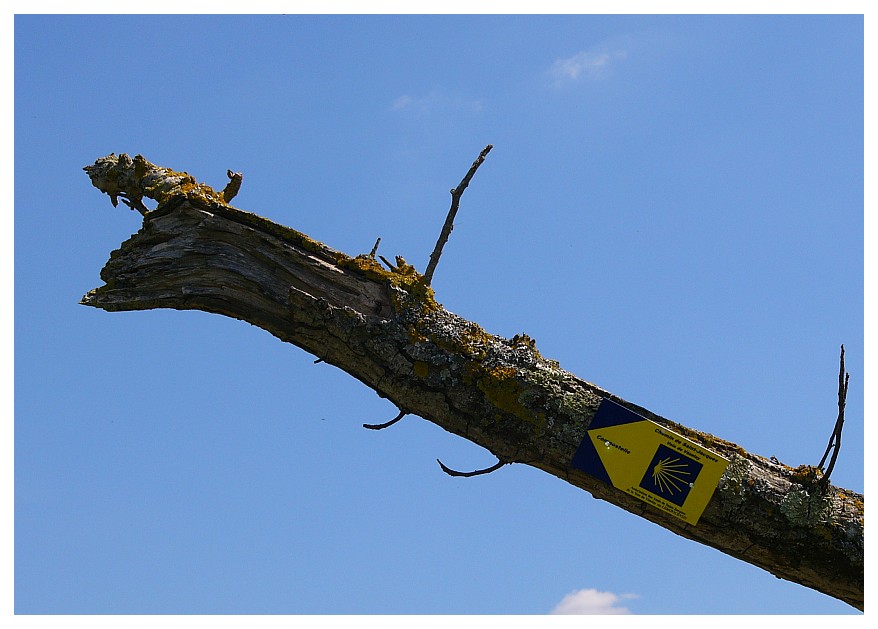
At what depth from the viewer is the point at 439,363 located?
4.15m

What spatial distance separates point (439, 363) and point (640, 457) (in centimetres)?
124

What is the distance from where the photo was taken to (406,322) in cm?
422

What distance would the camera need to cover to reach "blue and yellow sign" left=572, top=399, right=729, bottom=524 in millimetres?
4105

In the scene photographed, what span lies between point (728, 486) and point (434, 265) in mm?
2055

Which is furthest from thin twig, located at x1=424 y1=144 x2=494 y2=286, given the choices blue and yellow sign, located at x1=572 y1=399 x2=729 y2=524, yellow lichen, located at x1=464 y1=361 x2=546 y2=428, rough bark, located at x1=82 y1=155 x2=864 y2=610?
blue and yellow sign, located at x1=572 y1=399 x2=729 y2=524

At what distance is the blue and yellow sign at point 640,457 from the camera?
13.5ft

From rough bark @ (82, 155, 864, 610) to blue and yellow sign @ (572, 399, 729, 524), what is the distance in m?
0.06

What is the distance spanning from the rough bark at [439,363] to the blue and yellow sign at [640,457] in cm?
6

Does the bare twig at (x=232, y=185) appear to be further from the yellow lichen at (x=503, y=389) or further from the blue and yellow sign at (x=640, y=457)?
the blue and yellow sign at (x=640, y=457)

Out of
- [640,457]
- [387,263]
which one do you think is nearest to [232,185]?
[387,263]

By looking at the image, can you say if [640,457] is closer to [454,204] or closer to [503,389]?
[503,389]

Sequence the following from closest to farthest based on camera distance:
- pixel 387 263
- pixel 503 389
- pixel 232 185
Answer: pixel 503 389 < pixel 387 263 < pixel 232 185
